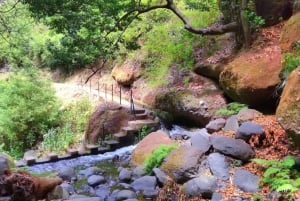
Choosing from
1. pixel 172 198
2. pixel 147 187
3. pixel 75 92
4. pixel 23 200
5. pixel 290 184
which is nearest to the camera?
pixel 290 184

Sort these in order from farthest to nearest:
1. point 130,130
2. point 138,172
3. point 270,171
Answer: point 130,130 < point 138,172 < point 270,171

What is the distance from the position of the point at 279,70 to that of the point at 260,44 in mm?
1739

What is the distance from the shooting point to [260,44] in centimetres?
1086

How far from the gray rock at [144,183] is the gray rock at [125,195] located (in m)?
0.33

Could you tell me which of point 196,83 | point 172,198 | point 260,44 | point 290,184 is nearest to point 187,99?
point 196,83

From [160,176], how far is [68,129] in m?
7.07

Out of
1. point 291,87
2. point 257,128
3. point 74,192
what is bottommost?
point 74,192

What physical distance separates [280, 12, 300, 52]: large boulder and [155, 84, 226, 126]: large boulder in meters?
3.08

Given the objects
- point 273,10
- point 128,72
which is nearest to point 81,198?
point 273,10

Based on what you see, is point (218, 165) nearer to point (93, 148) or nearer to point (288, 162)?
point (288, 162)

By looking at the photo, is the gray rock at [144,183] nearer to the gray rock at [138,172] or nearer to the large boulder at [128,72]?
the gray rock at [138,172]

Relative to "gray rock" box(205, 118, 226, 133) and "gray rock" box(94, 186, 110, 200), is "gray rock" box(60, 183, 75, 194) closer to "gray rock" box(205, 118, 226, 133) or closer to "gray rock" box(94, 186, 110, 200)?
"gray rock" box(94, 186, 110, 200)

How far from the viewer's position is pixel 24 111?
13.3 m

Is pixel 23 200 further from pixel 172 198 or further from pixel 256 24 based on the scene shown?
pixel 256 24
